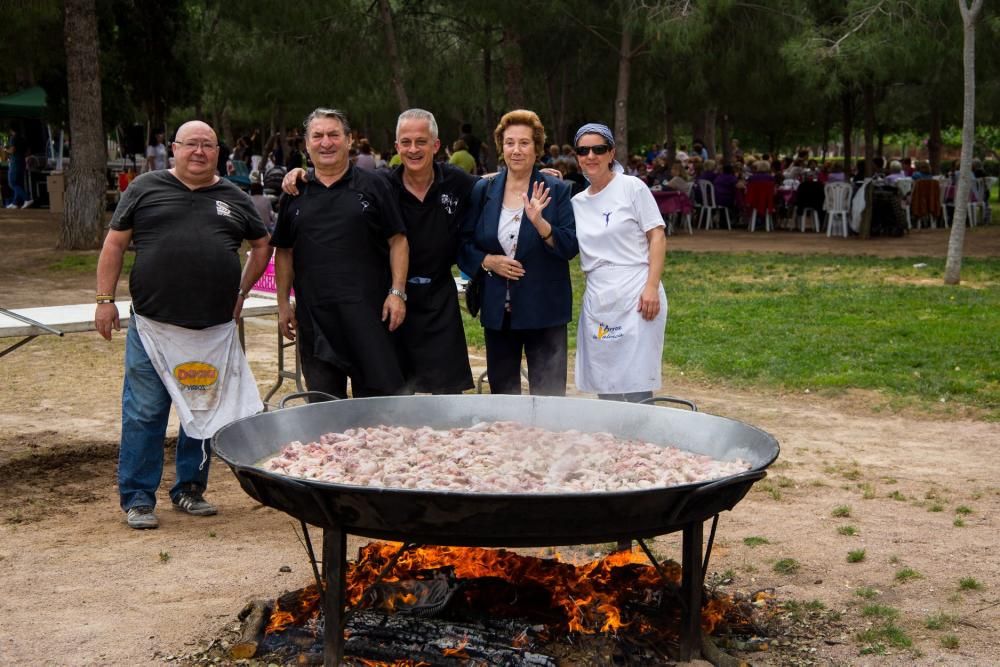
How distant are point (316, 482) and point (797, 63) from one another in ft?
44.8

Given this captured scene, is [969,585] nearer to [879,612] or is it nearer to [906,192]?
[879,612]

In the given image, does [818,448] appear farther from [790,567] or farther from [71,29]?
[71,29]

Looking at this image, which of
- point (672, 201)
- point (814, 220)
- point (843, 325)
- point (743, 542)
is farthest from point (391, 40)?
point (743, 542)

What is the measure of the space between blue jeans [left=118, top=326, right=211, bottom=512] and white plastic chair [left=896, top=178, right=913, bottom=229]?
17.3 metres

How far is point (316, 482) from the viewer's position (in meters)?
3.04

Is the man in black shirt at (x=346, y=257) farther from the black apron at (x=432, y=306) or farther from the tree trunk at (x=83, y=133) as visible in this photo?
the tree trunk at (x=83, y=133)

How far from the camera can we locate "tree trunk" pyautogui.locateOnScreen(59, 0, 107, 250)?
1554 cm

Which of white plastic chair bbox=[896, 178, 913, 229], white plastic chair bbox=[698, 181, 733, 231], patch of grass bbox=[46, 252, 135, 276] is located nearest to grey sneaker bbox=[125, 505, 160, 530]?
patch of grass bbox=[46, 252, 135, 276]

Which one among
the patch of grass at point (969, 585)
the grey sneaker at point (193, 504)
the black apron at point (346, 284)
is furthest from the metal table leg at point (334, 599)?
the patch of grass at point (969, 585)

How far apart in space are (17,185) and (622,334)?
24.5m

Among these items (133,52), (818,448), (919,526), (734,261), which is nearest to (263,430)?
(919,526)

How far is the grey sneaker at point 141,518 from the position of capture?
5102mm

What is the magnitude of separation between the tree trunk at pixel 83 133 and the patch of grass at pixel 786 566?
1356 centimetres

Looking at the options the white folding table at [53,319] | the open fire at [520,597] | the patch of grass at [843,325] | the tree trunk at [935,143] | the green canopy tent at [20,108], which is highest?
the green canopy tent at [20,108]
